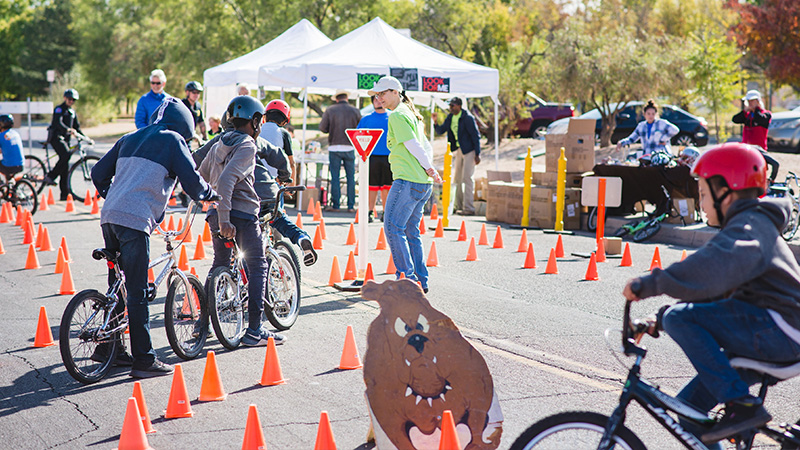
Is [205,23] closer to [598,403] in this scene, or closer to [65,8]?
[598,403]

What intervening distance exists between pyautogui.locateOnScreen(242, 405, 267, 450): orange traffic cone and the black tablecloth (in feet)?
33.5

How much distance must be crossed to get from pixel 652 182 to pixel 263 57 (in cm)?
1062

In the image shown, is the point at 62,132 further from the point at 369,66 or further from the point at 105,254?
the point at 105,254

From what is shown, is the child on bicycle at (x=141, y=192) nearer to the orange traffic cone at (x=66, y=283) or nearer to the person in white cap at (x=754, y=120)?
the orange traffic cone at (x=66, y=283)

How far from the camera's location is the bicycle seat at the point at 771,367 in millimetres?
3246

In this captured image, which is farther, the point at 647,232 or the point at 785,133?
the point at 785,133

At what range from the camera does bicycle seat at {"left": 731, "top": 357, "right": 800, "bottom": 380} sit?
10.6 feet

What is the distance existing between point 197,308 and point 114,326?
679 mm

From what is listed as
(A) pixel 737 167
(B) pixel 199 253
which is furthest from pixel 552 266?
(A) pixel 737 167

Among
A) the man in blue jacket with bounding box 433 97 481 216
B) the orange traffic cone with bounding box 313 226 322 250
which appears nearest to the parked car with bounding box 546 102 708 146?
the man in blue jacket with bounding box 433 97 481 216

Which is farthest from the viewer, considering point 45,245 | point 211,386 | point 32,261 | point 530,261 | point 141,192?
point 45,245

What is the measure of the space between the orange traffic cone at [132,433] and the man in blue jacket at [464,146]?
11.6m

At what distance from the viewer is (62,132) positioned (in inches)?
627

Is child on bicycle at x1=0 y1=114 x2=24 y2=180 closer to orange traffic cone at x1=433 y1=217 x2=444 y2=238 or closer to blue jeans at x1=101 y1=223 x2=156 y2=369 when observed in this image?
orange traffic cone at x1=433 y1=217 x2=444 y2=238
